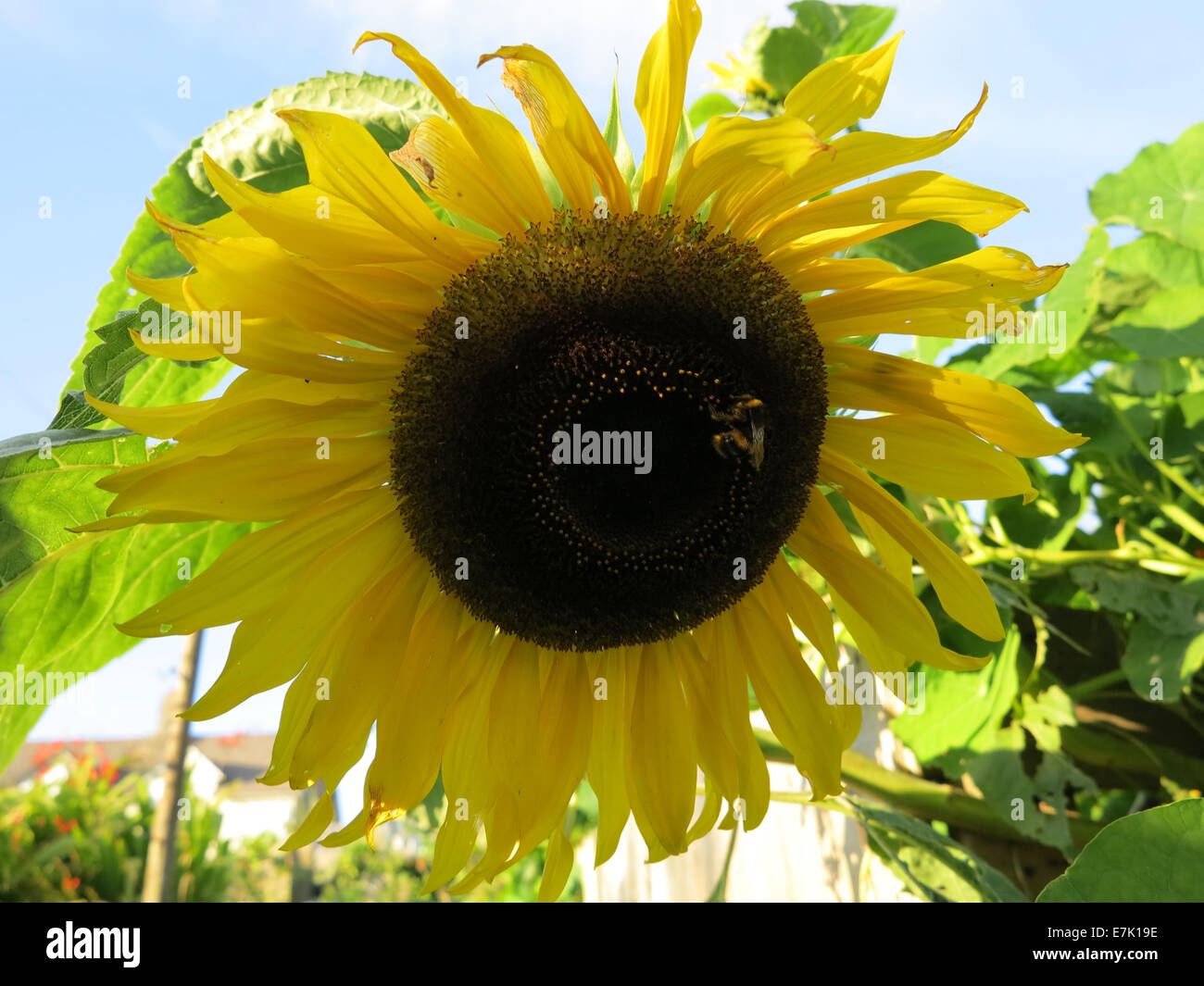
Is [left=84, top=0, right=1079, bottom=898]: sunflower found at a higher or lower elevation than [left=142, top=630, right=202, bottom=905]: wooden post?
higher

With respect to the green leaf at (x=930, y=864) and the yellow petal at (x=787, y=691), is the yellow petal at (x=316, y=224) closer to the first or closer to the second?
the yellow petal at (x=787, y=691)

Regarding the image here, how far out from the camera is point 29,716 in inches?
42.9

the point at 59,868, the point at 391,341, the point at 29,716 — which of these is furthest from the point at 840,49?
the point at 59,868

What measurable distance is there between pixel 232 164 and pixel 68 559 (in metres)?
0.49

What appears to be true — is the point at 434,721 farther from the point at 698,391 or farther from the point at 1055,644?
the point at 1055,644

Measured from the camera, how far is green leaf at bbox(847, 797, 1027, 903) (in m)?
1.35

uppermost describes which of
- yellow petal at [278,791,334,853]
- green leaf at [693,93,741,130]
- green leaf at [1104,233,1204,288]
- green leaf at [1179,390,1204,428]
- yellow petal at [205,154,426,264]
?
green leaf at [693,93,741,130]

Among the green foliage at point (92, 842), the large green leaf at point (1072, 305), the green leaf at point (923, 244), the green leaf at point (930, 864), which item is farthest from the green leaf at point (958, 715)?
the green foliage at point (92, 842)

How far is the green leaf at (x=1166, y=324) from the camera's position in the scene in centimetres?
169

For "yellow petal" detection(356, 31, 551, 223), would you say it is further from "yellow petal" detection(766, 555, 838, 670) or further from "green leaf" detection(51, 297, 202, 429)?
"yellow petal" detection(766, 555, 838, 670)

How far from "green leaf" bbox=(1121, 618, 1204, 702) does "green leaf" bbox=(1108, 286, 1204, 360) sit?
1.74 feet

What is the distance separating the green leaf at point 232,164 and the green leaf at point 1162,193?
5.37ft

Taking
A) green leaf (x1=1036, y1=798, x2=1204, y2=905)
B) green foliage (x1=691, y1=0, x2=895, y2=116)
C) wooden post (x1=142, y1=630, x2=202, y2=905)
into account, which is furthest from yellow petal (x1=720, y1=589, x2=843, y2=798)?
wooden post (x1=142, y1=630, x2=202, y2=905)

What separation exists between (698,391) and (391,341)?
33cm
